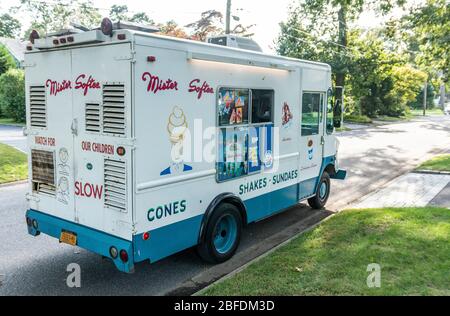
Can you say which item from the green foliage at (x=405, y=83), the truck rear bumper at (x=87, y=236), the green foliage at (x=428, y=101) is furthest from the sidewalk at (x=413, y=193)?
the green foliage at (x=428, y=101)

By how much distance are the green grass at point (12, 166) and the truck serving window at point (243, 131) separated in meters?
7.55

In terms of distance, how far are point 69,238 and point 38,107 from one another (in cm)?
181

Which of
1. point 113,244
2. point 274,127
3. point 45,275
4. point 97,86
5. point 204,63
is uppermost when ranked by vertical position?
point 204,63

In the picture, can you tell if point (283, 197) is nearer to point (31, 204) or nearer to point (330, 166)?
point (330, 166)

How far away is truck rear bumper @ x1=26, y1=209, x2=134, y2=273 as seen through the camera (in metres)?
4.62

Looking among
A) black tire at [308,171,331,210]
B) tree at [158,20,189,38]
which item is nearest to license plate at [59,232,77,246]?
black tire at [308,171,331,210]

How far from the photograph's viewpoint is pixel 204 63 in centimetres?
534

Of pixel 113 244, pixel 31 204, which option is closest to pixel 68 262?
pixel 31 204

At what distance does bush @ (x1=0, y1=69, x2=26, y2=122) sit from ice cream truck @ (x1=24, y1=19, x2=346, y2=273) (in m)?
25.7

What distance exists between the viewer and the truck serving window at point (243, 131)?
5.77 meters

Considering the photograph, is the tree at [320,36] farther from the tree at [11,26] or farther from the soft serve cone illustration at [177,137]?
the tree at [11,26]

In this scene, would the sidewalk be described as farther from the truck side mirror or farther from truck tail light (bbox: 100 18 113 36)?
truck tail light (bbox: 100 18 113 36)

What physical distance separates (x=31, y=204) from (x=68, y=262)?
3.14ft
